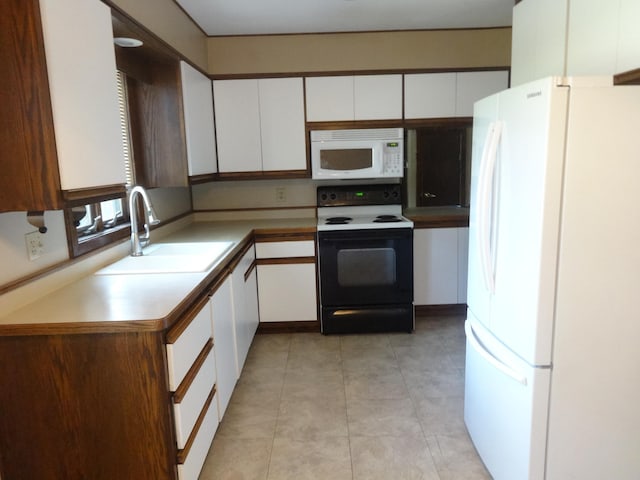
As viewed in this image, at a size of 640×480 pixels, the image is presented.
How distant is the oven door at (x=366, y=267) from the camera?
330 cm

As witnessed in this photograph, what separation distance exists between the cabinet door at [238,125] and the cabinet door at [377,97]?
2.60 ft

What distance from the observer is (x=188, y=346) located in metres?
1.67

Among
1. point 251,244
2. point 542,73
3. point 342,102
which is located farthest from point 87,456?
point 342,102

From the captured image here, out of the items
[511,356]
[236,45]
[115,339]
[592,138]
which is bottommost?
[511,356]

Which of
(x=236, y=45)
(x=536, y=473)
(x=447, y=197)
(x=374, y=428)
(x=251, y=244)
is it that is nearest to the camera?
(x=536, y=473)

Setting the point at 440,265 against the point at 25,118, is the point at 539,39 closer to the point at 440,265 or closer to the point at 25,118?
the point at 440,265

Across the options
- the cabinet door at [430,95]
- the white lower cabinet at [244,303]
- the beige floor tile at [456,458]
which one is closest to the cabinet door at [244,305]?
the white lower cabinet at [244,303]

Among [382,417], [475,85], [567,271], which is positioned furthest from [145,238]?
[475,85]

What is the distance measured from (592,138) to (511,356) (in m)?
0.80

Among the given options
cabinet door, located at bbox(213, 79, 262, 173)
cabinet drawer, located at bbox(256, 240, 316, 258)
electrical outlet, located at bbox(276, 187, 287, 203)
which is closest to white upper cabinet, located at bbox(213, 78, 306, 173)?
cabinet door, located at bbox(213, 79, 262, 173)

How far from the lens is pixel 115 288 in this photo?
180 cm

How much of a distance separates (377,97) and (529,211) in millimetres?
2248

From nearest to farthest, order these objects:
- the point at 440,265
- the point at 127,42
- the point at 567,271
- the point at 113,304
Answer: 1. the point at 567,271
2. the point at 113,304
3. the point at 127,42
4. the point at 440,265

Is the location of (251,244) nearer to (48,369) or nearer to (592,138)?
(48,369)
